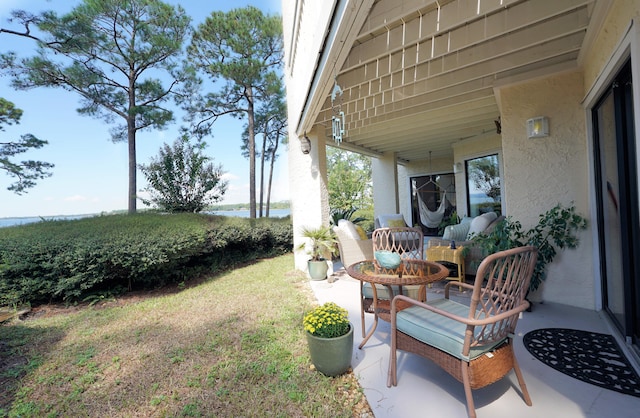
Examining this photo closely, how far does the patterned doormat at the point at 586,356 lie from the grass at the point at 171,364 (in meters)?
1.57

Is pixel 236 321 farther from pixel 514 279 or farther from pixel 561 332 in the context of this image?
pixel 561 332

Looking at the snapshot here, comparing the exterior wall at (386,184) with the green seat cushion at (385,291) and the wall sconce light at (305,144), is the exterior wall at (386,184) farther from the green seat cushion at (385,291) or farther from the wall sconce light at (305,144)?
the green seat cushion at (385,291)

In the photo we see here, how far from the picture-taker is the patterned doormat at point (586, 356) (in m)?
1.72

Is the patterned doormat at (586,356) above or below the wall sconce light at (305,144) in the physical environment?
below

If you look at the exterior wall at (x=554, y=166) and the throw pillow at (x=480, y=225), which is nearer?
the exterior wall at (x=554, y=166)

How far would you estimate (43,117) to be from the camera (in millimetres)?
6766

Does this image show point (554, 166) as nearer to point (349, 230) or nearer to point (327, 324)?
point (349, 230)

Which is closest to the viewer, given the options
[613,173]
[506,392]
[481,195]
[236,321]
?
[506,392]

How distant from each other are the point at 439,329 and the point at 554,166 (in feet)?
8.90

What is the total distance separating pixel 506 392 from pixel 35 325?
495 centimetres

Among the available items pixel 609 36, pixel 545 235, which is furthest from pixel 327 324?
pixel 609 36

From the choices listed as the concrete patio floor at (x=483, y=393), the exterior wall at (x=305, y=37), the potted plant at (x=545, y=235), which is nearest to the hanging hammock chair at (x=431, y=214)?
the potted plant at (x=545, y=235)

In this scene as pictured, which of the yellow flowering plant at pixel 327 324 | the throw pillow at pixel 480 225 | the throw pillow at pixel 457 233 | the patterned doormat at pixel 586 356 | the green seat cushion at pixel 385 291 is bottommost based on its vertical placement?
the patterned doormat at pixel 586 356

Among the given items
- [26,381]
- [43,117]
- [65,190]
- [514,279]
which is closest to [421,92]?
[514,279]
